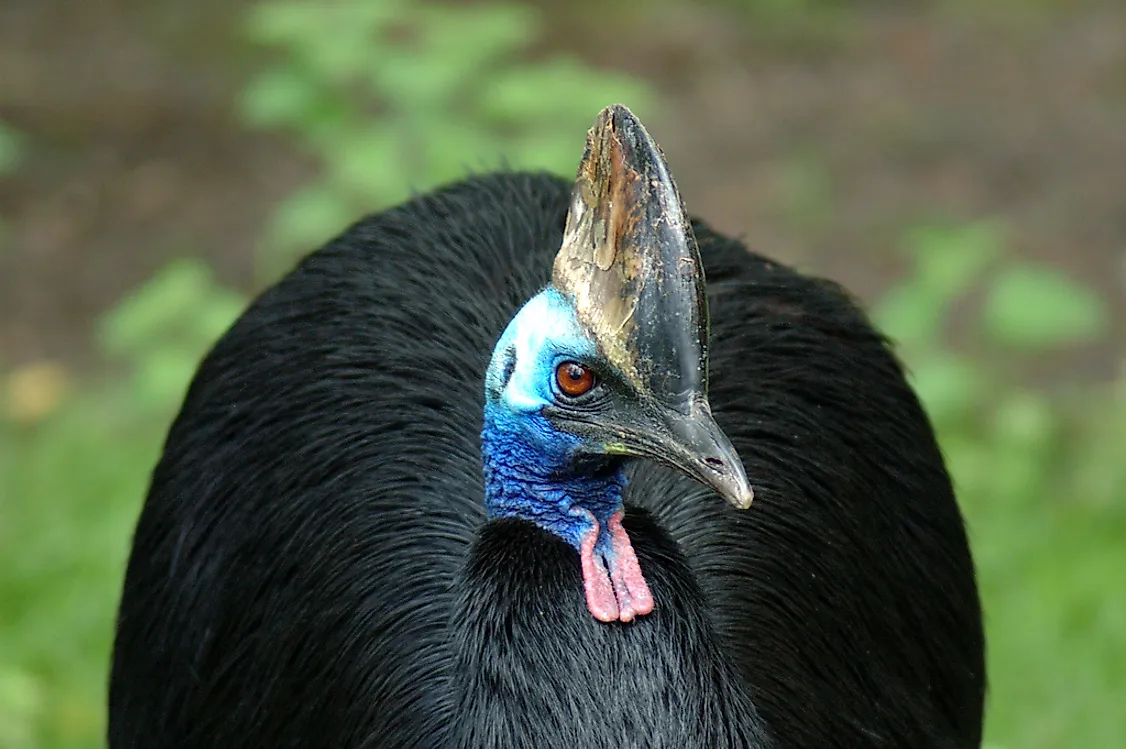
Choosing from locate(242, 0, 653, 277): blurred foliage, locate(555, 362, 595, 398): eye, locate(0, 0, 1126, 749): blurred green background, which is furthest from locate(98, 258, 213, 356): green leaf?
locate(555, 362, 595, 398): eye

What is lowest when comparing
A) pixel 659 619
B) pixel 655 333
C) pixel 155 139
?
pixel 659 619

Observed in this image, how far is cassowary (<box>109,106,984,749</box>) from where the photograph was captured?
2016 mm

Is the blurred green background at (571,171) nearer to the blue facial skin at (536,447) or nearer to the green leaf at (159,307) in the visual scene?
the green leaf at (159,307)

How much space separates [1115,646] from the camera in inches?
161

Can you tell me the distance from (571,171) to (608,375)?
8.25ft

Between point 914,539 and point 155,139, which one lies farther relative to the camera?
point 155,139

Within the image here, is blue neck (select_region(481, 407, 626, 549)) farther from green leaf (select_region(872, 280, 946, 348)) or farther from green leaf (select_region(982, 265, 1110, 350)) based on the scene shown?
→ green leaf (select_region(982, 265, 1110, 350))

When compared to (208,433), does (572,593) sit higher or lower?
lower

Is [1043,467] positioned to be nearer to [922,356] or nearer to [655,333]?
[922,356]

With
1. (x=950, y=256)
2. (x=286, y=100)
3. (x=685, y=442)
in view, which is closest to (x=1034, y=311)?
(x=950, y=256)

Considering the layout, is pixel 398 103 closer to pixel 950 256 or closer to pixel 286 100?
pixel 286 100

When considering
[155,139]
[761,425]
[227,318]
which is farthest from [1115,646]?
[155,139]

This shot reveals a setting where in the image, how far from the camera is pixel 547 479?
2.11 m

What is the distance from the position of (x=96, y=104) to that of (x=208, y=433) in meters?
3.72
